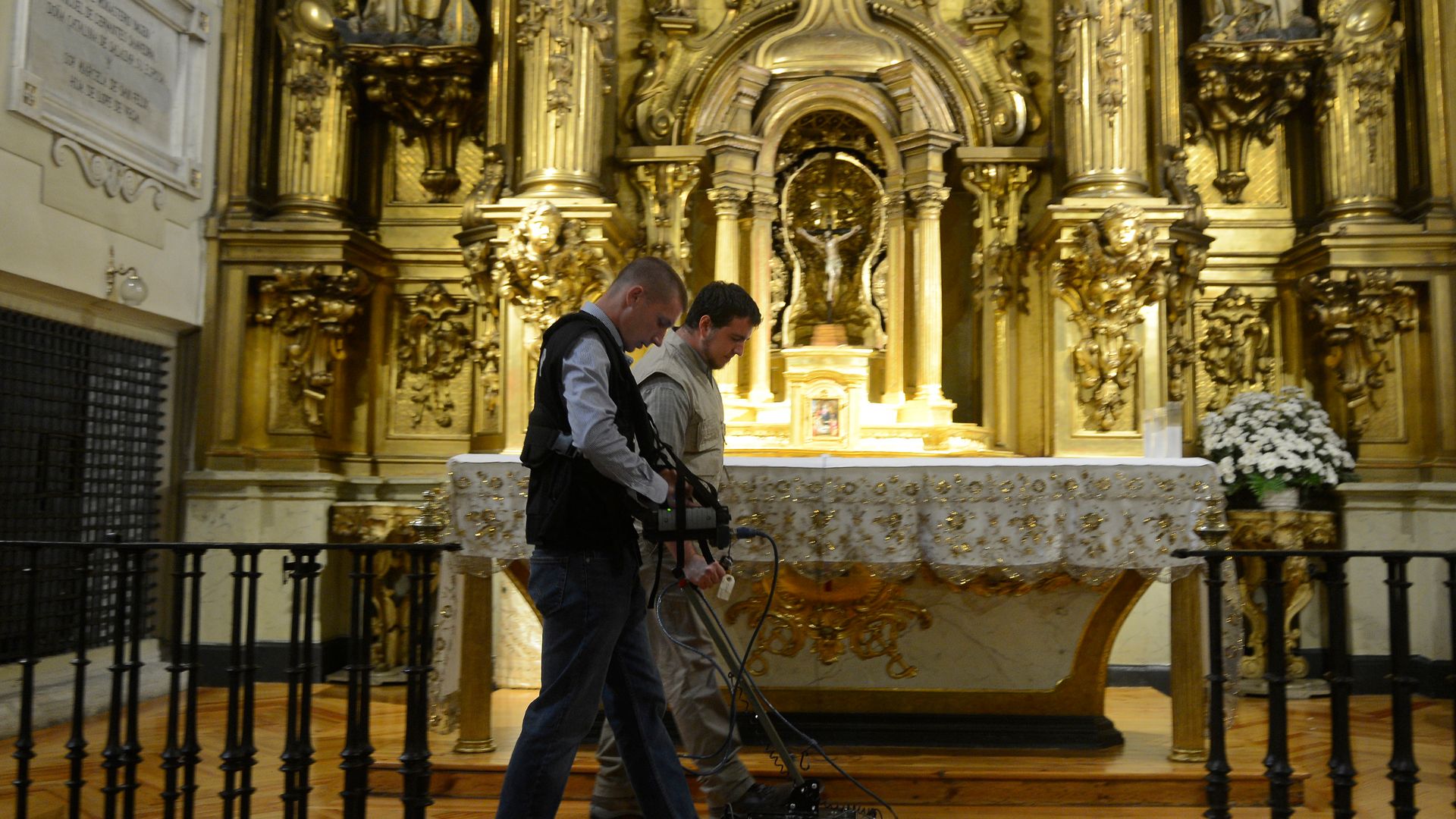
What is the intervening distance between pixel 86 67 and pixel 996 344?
204 inches

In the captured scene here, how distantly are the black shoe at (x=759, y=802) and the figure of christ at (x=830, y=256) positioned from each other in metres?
3.92

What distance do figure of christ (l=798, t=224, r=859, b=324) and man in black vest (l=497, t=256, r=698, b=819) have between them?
414 cm

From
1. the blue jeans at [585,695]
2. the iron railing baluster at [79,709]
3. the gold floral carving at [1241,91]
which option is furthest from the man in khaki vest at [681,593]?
the gold floral carving at [1241,91]

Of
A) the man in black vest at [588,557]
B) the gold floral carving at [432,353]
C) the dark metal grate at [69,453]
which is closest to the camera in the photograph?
the man in black vest at [588,557]

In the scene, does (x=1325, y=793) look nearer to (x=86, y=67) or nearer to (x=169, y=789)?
(x=169, y=789)

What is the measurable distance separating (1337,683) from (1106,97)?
4402 millimetres

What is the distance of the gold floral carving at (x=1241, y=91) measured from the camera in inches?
282

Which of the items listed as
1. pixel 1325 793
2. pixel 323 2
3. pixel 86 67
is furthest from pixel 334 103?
pixel 1325 793

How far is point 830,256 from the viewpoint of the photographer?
7395 millimetres

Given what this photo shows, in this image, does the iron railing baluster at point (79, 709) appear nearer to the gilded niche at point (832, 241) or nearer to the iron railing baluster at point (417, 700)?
the iron railing baluster at point (417, 700)

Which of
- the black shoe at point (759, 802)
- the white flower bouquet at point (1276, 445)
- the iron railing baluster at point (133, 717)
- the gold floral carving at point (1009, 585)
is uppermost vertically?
the white flower bouquet at point (1276, 445)

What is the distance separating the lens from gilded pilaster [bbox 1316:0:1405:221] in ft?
23.2

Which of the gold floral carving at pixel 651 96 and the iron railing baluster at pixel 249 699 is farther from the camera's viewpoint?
the gold floral carving at pixel 651 96

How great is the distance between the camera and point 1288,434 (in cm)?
666
